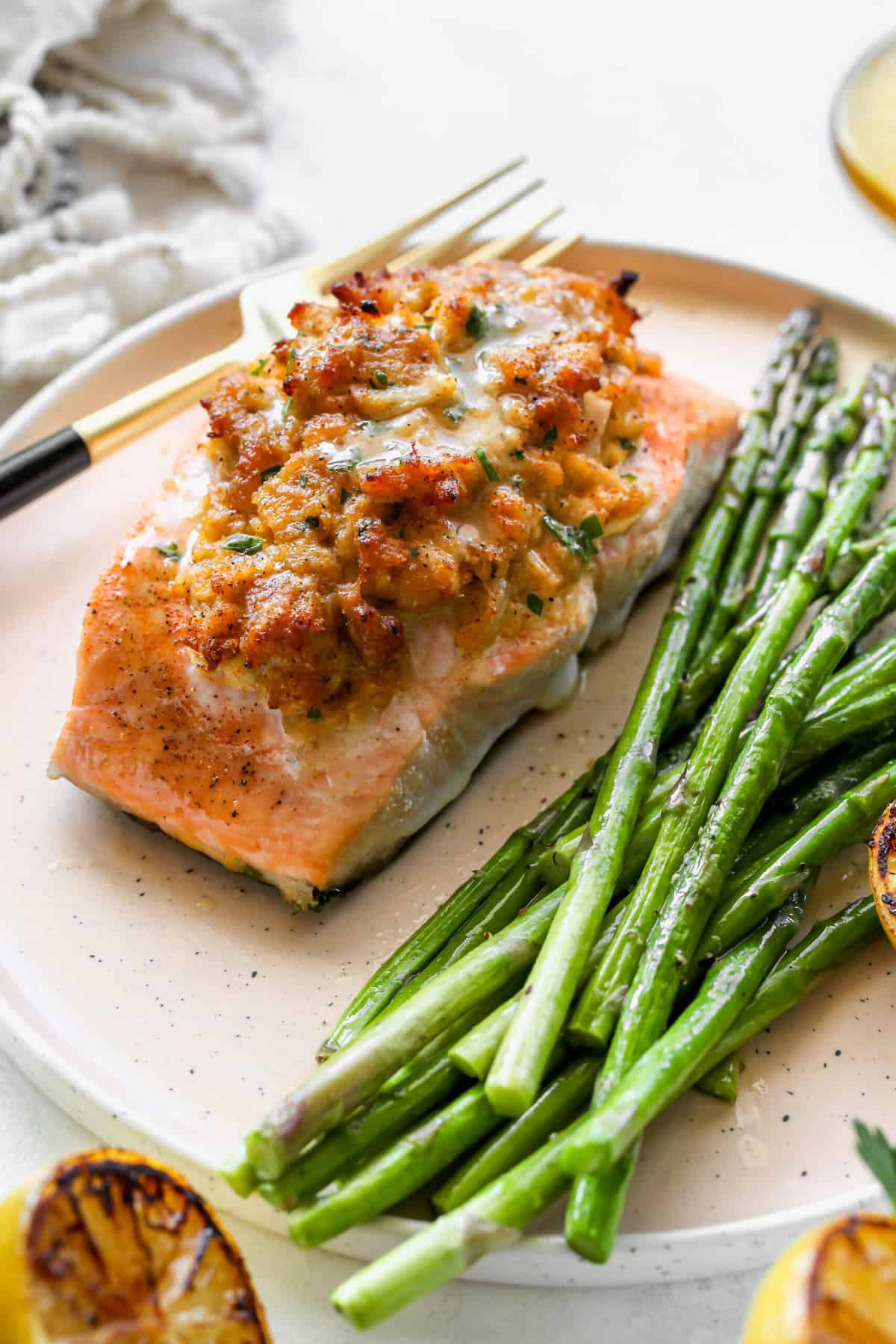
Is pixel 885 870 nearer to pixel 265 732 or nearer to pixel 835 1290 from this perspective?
pixel 835 1290

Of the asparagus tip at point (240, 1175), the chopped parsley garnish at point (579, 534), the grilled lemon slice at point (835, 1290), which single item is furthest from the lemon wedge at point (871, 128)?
the asparagus tip at point (240, 1175)

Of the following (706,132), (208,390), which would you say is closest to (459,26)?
(706,132)

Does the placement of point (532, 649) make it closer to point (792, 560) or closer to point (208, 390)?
point (792, 560)

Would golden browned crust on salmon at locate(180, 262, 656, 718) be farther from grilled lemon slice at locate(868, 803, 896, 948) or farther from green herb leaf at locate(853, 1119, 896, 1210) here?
green herb leaf at locate(853, 1119, 896, 1210)

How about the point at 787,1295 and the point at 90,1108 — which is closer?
the point at 787,1295

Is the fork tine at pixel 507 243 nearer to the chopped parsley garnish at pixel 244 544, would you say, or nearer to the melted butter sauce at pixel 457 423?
the melted butter sauce at pixel 457 423

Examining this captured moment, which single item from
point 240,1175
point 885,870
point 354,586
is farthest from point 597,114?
point 240,1175
